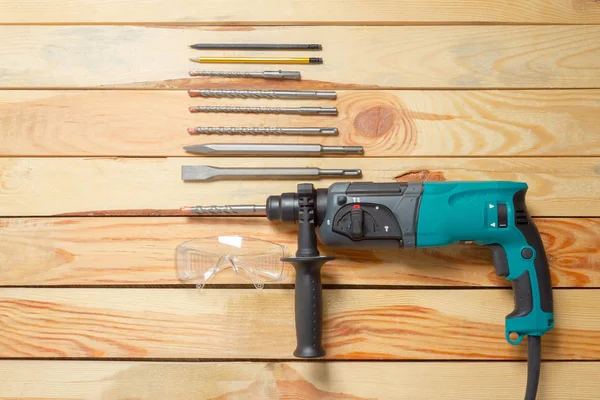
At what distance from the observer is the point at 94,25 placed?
1.37 m

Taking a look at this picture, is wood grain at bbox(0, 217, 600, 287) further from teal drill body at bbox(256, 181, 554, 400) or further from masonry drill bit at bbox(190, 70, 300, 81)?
masonry drill bit at bbox(190, 70, 300, 81)

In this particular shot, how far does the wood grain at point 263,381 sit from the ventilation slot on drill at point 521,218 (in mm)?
366

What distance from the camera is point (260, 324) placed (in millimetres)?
1274

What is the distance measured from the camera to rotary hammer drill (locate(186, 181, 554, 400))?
1.17m

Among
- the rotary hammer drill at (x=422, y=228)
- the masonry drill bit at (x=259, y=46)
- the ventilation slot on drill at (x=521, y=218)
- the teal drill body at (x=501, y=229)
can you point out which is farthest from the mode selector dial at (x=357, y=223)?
the masonry drill bit at (x=259, y=46)

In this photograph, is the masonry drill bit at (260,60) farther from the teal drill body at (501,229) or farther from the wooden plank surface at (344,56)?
the teal drill body at (501,229)

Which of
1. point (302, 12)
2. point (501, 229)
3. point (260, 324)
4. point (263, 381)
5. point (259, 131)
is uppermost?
point (302, 12)

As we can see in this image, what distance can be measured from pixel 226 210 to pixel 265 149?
0.60ft

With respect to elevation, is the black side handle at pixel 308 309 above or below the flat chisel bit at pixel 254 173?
below

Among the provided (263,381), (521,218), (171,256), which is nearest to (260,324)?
(263,381)

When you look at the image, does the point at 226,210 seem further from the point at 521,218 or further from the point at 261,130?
the point at 521,218

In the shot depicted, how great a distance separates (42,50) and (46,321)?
705 millimetres

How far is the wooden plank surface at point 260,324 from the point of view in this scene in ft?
4.16

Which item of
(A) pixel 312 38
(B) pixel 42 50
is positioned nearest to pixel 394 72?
(A) pixel 312 38
